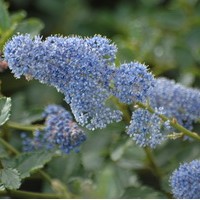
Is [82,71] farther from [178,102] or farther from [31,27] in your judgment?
[31,27]

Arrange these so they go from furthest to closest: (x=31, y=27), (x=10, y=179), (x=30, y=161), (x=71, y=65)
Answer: (x=31, y=27) → (x=30, y=161) → (x=10, y=179) → (x=71, y=65)

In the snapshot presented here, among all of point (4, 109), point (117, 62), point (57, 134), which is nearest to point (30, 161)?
point (57, 134)

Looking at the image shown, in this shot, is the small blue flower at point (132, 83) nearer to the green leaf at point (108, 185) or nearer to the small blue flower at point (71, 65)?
the small blue flower at point (71, 65)

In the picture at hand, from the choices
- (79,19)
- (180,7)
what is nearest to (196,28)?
(180,7)

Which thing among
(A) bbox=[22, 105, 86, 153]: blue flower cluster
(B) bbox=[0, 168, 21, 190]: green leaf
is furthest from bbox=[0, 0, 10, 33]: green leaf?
(B) bbox=[0, 168, 21, 190]: green leaf

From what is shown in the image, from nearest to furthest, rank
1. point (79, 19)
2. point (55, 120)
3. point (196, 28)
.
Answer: point (55, 120)
point (196, 28)
point (79, 19)

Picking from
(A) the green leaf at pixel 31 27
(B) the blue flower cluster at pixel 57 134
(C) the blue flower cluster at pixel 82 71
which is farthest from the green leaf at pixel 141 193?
(A) the green leaf at pixel 31 27

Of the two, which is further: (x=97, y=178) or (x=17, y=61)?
(x=97, y=178)

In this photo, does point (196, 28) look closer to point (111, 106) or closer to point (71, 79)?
point (111, 106)
